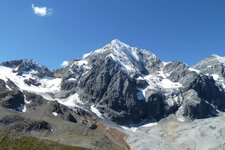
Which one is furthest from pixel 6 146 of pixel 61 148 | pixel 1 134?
pixel 61 148

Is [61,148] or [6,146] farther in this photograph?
[61,148]

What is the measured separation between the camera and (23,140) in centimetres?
18362

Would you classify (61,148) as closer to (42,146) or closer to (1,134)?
(42,146)

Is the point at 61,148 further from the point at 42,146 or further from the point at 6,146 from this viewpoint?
the point at 6,146

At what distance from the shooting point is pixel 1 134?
598 feet

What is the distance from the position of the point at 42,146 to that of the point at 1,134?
56.4ft

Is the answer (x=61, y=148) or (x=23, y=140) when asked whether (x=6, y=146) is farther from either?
(x=61, y=148)

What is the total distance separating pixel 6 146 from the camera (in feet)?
575

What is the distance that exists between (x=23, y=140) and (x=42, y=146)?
8329 millimetres

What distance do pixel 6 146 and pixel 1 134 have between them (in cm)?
883

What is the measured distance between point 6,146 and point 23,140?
9.78m

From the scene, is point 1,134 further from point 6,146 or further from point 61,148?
point 61,148

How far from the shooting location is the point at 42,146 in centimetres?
18225

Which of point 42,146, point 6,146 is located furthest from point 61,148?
point 6,146
